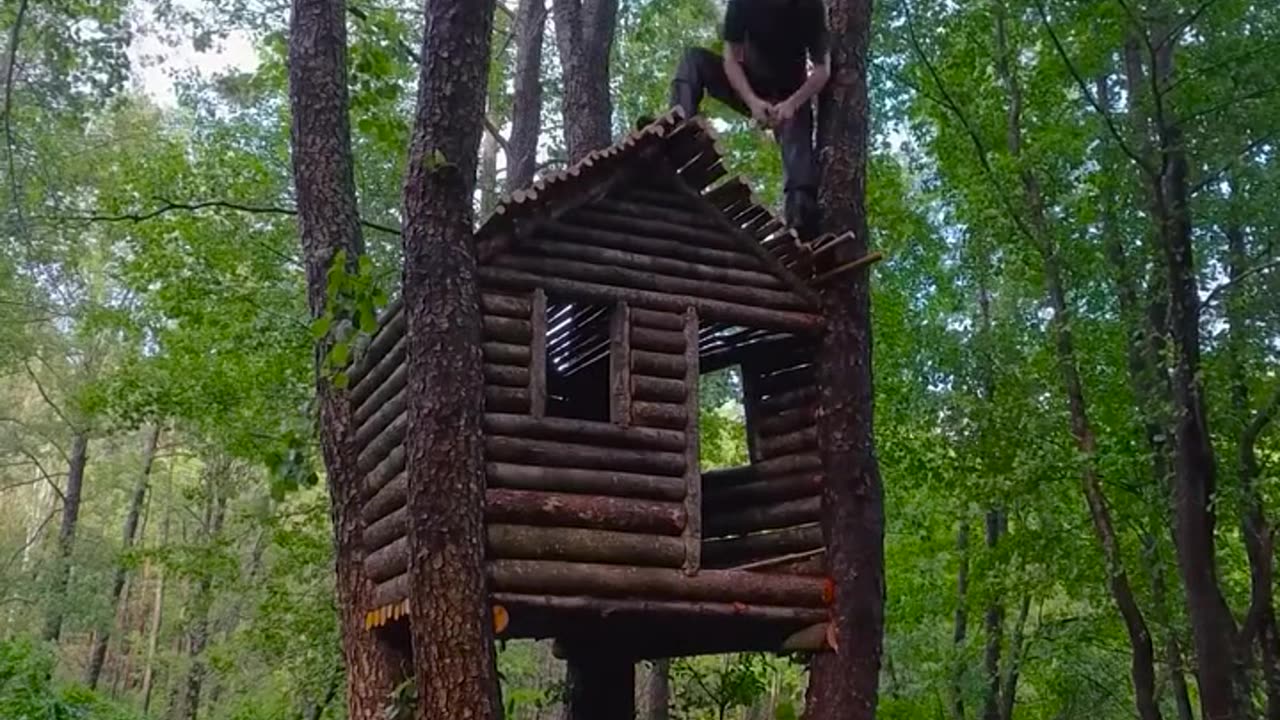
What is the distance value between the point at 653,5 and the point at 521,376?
9.05 m

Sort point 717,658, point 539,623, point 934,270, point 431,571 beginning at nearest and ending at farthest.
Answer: point 431,571
point 539,623
point 934,270
point 717,658

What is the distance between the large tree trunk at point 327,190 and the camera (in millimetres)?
5984

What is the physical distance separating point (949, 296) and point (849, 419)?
32.0ft

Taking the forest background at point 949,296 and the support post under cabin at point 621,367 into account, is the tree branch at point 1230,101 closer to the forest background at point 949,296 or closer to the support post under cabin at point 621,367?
the forest background at point 949,296

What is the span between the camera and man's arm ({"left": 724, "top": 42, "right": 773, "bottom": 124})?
6.66 meters

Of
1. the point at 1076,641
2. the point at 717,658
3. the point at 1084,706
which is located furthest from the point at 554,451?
the point at 717,658

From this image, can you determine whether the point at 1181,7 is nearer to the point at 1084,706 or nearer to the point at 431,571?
the point at 431,571

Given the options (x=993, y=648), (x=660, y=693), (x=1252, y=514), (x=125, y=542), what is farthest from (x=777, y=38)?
(x=125, y=542)

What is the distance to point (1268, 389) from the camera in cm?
972

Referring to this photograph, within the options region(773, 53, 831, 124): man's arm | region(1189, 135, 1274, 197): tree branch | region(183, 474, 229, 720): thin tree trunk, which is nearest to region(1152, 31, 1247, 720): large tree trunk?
region(1189, 135, 1274, 197): tree branch

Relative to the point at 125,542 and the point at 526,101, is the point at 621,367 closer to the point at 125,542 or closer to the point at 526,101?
the point at 526,101

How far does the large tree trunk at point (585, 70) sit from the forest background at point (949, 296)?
5.02 feet

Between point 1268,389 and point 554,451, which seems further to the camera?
point 1268,389

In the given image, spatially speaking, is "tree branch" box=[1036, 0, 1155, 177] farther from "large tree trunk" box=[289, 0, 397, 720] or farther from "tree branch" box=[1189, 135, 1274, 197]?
"large tree trunk" box=[289, 0, 397, 720]
